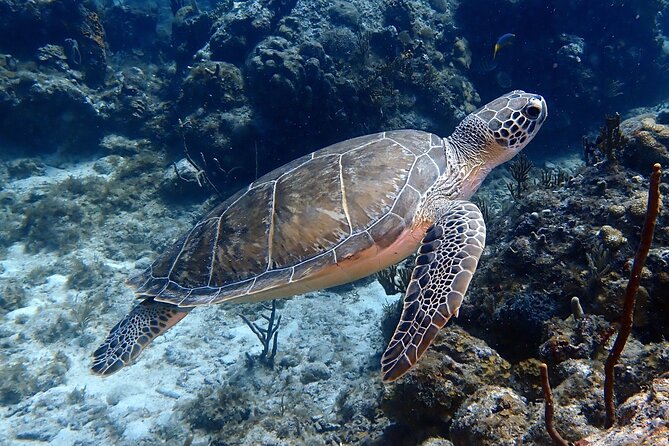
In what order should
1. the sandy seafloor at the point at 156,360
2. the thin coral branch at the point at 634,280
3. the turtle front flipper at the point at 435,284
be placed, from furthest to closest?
1. the sandy seafloor at the point at 156,360
2. the turtle front flipper at the point at 435,284
3. the thin coral branch at the point at 634,280

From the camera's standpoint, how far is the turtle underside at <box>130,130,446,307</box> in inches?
144

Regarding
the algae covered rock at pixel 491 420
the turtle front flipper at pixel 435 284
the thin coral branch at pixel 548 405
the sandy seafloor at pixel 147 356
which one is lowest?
the sandy seafloor at pixel 147 356


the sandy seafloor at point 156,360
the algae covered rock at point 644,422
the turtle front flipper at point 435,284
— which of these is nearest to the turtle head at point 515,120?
the turtle front flipper at point 435,284

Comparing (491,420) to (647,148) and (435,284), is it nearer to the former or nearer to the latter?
(435,284)

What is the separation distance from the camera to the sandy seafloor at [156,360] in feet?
15.1

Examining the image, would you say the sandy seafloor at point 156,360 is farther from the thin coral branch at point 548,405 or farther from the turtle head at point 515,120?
the turtle head at point 515,120

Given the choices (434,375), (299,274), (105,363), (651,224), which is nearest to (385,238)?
(299,274)

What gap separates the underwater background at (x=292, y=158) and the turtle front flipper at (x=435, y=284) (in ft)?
1.41

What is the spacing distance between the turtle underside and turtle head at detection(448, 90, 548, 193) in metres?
0.52

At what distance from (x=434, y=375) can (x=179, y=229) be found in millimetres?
6369

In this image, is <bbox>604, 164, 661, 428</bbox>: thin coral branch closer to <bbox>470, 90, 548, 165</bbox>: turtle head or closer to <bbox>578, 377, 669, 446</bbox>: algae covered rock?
<bbox>578, 377, 669, 446</bbox>: algae covered rock

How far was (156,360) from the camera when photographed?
18.3 ft

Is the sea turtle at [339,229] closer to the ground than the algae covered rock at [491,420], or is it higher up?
higher up

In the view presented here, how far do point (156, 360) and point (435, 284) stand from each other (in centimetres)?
458
